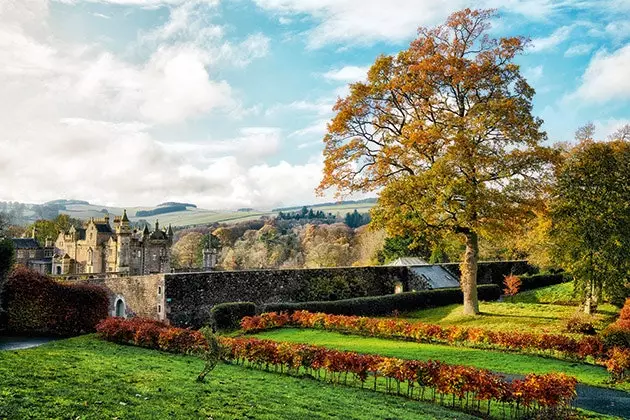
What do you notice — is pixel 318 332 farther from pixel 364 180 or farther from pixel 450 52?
pixel 450 52

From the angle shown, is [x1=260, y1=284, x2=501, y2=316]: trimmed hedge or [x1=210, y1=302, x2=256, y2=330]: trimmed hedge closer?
[x1=210, y1=302, x2=256, y2=330]: trimmed hedge

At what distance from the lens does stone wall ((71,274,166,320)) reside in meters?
27.0

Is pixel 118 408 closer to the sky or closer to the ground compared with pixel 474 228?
closer to the ground

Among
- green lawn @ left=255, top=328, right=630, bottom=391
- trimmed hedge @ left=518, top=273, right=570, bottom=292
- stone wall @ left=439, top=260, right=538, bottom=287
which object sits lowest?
green lawn @ left=255, top=328, right=630, bottom=391

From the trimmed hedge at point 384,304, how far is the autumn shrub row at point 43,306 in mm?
10285

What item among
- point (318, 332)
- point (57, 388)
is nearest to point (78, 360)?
point (57, 388)

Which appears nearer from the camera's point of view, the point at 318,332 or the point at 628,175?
the point at 318,332

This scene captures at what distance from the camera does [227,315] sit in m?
25.8

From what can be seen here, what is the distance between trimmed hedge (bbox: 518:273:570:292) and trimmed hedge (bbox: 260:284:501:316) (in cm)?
717

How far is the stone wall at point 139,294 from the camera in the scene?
27016 mm

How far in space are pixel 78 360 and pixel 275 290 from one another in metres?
17.9

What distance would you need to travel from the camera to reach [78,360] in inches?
517

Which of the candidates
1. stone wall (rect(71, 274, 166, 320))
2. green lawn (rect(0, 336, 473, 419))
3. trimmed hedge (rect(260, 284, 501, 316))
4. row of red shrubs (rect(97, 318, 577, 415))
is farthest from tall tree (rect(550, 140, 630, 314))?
stone wall (rect(71, 274, 166, 320))

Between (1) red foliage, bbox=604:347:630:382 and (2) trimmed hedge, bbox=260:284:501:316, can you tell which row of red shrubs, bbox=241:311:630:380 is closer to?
(1) red foliage, bbox=604:347:630:382
